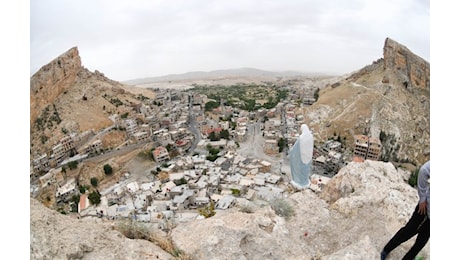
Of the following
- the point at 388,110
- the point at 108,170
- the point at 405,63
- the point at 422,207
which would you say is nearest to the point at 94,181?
the point at 108,170

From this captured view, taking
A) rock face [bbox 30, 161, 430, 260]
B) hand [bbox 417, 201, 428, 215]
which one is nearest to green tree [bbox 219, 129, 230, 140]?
rock face [bbox 30, 161, 430, 260]

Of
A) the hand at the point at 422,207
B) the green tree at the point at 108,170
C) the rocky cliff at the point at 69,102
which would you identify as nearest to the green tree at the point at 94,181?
the green tree at the point at 108,170

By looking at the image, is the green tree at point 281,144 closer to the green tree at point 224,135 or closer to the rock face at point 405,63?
the green tree at point 224,135

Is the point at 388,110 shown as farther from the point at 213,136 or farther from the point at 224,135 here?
the point at 213,136

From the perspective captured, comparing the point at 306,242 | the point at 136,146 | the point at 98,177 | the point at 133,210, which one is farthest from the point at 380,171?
the point at 136,146

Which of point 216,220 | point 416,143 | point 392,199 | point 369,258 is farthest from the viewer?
point 416,143

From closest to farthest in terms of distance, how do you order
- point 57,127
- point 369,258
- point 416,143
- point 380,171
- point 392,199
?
1. point 369,258
2. point 392,199
3. point 380,171
4. point 416,143
5. point 57,127

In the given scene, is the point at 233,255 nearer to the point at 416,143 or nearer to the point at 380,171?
the point at 380,171
